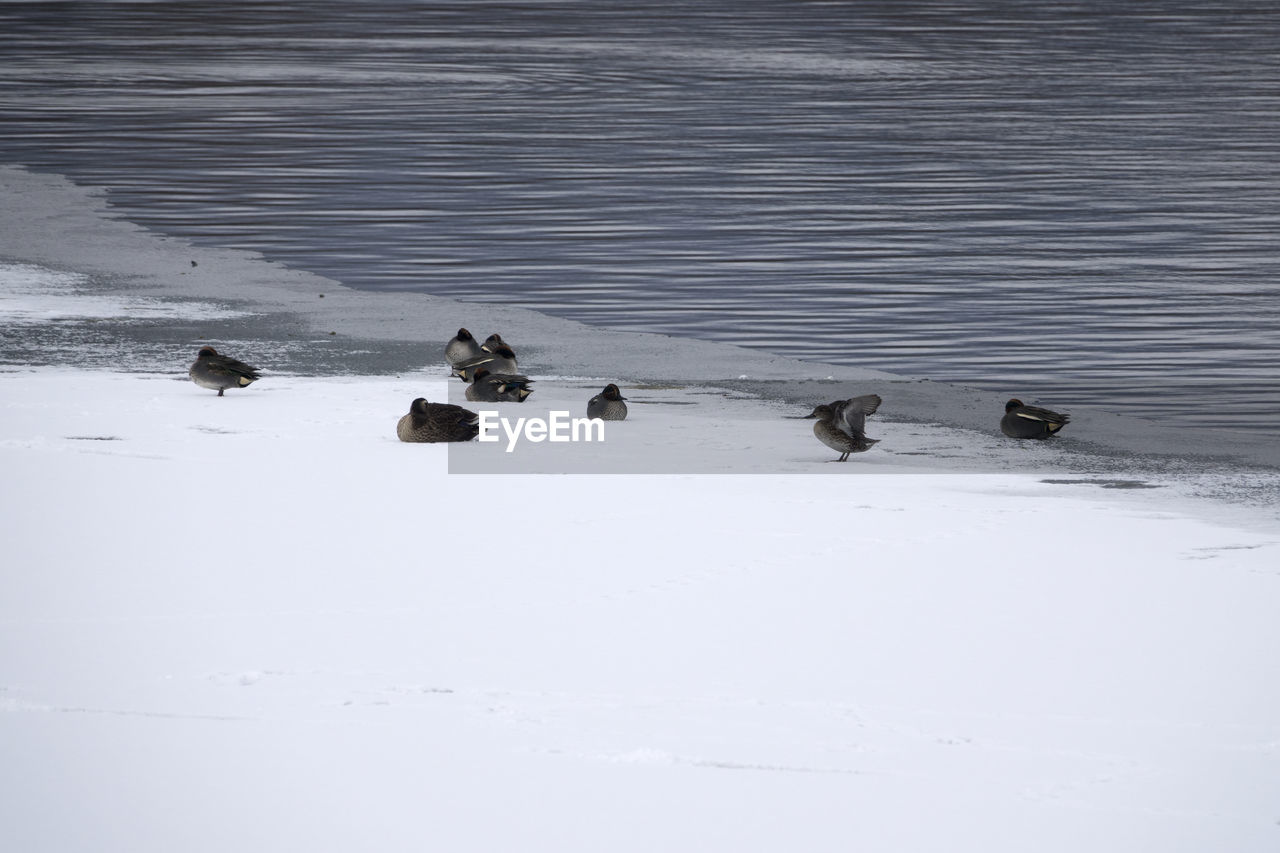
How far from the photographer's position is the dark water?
14742 mm

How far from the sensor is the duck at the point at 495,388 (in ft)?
35.3

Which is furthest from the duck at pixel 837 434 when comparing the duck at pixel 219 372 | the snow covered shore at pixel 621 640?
the duck at pixel 219 372

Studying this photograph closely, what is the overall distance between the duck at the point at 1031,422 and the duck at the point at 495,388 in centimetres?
288

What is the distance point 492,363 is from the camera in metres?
11.1

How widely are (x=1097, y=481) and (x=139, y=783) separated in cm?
556

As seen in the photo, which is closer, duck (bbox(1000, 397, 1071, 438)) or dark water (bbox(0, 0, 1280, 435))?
duck (bbox(1000, 397, 1071, 438))

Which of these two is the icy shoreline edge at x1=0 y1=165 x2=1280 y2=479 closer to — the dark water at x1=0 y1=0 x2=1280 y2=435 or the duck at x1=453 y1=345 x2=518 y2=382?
the dark water at x1=0 y1=0 x2=1280 y2=435

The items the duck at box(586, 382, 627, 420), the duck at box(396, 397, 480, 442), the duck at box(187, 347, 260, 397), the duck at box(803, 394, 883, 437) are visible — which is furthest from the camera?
the duck at box(187, 347, 260, 397)

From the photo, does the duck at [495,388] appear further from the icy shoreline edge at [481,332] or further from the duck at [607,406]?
the icy shoreline edge at [481,332]

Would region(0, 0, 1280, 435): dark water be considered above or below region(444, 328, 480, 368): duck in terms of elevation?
above

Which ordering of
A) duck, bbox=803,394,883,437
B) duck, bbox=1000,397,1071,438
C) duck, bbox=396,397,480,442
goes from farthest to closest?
duck, bbox=1000,397,1071,438, duck, bbox=396,397,480,442, duck, bbox=803,394,883,437

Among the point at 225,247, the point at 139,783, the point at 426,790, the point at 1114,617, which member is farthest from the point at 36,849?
the point at 225,247

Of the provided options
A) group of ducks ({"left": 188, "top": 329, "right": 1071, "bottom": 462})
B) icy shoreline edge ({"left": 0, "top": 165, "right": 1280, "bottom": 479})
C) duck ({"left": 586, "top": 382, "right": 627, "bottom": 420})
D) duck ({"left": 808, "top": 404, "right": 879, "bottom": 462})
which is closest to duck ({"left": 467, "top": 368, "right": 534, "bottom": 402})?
group of ducks ({"left": 188, "top": 329, "right": 1071, "bottom": 462})

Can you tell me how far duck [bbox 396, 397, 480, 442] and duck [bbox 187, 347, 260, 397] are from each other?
152 centimetres
